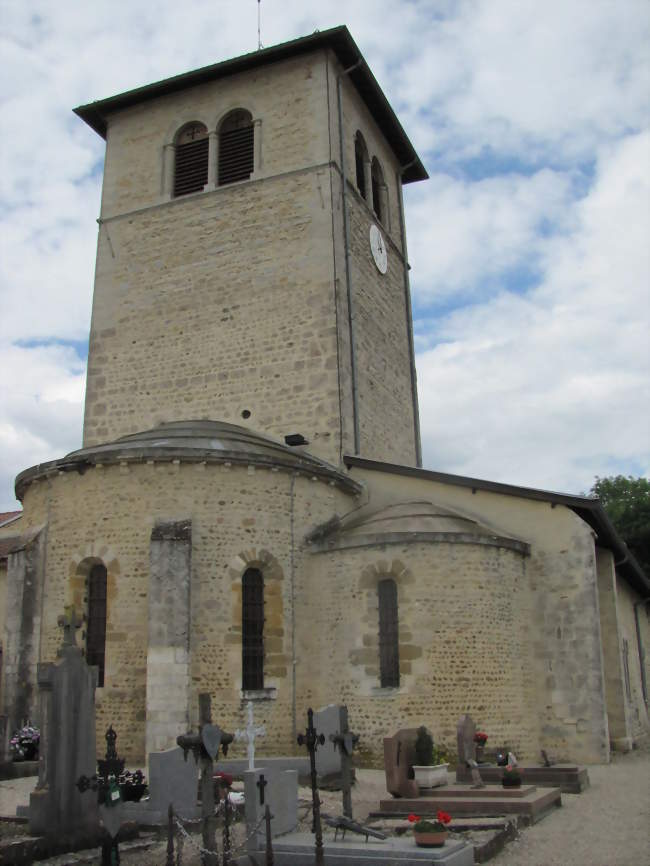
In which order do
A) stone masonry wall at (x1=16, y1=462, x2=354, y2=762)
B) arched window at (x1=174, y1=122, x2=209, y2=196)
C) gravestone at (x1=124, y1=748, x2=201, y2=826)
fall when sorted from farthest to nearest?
1. arched window at (x1=174, y1=122, x2=209, y2=196)
2. stone masonry wall at (x1=16, y1=462, x2=354, y2=762)
3. gravestone at (x1=124, y1=748, x2=201, y2=826)

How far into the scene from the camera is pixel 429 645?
1485 cm

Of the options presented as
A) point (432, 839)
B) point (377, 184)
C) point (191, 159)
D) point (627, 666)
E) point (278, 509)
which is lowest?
point (432, 839)

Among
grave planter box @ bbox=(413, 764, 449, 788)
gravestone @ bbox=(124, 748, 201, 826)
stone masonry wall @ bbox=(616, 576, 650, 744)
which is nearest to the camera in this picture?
gravestone @ bbox=(124, 748, 201, 826)

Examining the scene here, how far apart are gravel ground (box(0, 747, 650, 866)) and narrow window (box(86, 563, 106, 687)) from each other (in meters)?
2.70

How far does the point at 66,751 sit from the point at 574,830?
5.58m

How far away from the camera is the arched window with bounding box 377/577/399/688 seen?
15039mm

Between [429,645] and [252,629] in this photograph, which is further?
[252,629]

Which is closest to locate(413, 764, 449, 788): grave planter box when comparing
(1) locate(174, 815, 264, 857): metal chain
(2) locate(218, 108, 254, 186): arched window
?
(1) locate(174, 815, 264, 857): metal chain

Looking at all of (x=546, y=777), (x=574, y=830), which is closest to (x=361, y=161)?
(x=546, y=777)

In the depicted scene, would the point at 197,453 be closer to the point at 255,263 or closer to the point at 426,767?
the point at 426,767

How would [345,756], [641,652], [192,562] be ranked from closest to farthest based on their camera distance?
[345,756] → [192,562] → [641,652]

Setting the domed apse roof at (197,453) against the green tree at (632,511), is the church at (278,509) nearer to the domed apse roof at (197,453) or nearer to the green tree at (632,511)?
the domed apse roof at (197,453)

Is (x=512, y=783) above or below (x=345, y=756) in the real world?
below

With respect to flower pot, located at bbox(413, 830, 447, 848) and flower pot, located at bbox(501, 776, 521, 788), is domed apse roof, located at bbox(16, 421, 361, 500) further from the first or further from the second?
flower pot, located at bbox(413, 830, 447, 848)
